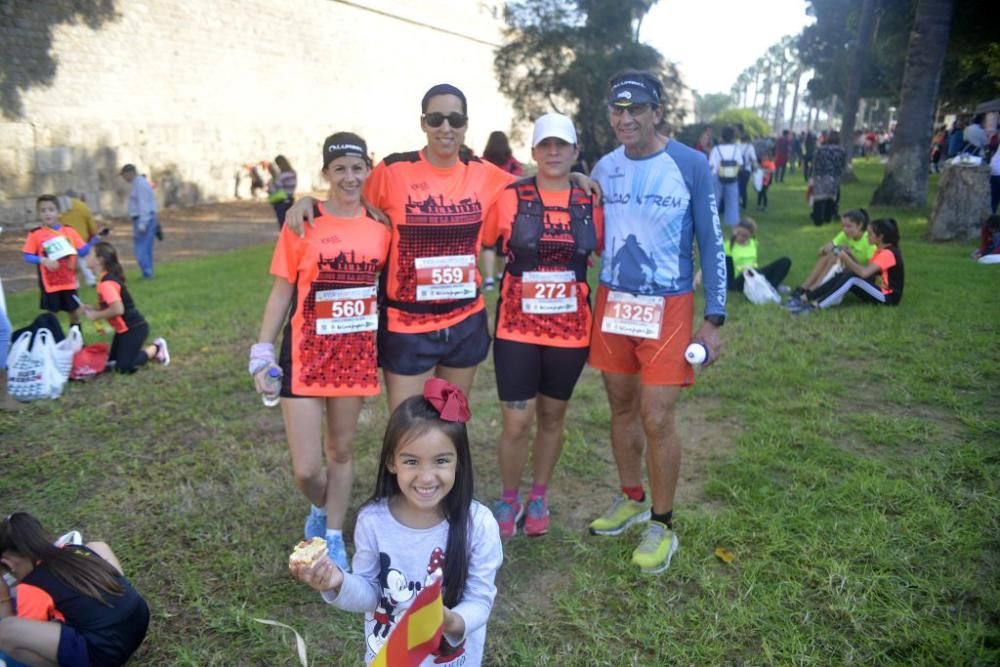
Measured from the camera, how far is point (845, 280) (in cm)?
750

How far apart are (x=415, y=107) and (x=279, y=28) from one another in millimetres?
7930

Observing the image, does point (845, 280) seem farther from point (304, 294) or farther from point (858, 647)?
point (304, 294)

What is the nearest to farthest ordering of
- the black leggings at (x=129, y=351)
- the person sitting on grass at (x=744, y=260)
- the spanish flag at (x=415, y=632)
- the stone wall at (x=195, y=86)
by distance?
the spanish flag at (x=415, y=632) < the black leggings at (x=129, y=351) < the person sitting on grass at (x=744, y=260) < the stone wall at (x=195, y=86)

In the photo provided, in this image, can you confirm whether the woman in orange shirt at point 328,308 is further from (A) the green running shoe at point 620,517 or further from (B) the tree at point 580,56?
(B) the tree at point 580,56

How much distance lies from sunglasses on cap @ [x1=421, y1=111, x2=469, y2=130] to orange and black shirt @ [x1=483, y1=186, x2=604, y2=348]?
1.27 ft

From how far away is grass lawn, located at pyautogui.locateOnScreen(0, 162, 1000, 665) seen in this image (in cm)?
288

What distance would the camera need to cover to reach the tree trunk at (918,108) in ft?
46.4

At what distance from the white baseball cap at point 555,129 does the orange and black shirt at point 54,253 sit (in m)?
6.03

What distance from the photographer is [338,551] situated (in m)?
3.33

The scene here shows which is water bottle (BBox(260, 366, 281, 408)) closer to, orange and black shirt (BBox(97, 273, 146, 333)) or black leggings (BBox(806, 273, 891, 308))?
orange and black shirt (BBox(97, 273, 146, 333))

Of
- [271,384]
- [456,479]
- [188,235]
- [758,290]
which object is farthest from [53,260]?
[188,235]

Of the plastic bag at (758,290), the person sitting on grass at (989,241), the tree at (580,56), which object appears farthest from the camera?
the tree at (580,56)

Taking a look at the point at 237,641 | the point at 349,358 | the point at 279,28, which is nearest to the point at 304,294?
the point at 349,358

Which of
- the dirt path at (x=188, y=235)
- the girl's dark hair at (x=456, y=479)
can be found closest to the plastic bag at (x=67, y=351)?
the girl's dark hair at (x=456, y=479)
